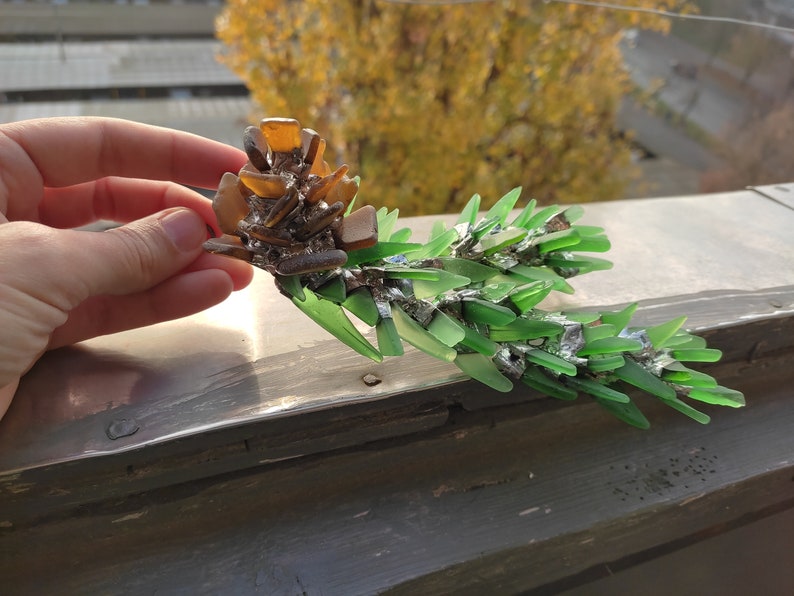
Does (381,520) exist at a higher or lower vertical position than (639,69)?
lower

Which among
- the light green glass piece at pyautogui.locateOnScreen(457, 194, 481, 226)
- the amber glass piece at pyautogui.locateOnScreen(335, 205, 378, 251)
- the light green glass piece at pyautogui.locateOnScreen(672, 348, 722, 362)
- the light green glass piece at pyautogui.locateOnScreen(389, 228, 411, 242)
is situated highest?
the amber glass piece at pyautogui.locateOnScreen(335, 205, 378, 251)

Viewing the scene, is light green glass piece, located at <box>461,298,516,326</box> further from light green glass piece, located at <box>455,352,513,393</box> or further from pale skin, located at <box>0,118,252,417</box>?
pale skin, located at <box>0,118,252,417</box>

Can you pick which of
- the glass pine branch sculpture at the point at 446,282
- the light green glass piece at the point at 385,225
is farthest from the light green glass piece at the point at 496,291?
the light green glass piece at the point at 385,225

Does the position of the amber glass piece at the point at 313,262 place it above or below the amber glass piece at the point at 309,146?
below

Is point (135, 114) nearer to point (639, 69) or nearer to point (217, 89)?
point (217, 89)

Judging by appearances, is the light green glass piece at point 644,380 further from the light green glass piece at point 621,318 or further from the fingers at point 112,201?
the fingers at point 112,201

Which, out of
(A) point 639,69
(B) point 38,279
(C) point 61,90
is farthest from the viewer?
(A) point 639,69

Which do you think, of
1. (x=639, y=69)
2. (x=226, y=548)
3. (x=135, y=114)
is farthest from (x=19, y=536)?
(x=639, y=69)

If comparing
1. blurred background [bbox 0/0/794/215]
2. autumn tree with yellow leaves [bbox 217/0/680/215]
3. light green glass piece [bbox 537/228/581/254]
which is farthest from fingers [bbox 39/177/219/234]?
autumn tree with yellow leaves [bbox 217/0/680/215]
